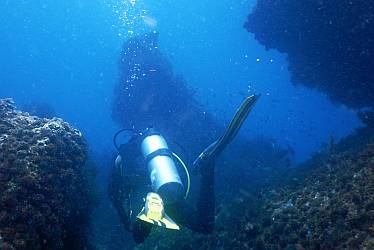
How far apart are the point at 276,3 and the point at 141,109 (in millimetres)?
8592

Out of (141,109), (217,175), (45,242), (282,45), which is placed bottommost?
(45,242)

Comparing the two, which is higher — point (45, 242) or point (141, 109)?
point (141, 109)

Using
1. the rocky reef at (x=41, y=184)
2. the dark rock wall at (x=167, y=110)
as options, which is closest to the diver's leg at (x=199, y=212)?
the rocky reef at (x=41, y=184)

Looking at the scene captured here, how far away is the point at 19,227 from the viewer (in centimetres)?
520

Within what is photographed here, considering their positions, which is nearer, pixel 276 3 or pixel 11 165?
pixel 11 165

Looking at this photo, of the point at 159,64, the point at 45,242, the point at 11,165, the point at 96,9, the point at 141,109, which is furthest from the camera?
the point at 96,9

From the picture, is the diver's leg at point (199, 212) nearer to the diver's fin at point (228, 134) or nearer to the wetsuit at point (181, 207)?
the wetsuit at point (181, 207)

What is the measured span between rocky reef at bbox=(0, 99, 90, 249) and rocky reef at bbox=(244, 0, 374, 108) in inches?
414

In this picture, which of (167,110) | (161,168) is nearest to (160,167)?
(161,168)

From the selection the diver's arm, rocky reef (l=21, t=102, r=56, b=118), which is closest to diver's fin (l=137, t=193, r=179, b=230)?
the diver's arm

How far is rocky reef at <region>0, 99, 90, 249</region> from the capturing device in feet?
17.5

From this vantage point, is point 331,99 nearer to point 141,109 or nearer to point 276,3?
point 276,3

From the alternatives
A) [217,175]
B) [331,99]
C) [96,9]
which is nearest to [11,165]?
[217,175]

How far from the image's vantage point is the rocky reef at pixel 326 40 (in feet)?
41.8
